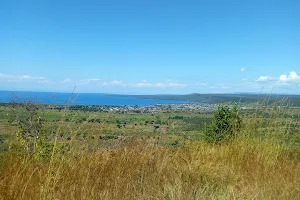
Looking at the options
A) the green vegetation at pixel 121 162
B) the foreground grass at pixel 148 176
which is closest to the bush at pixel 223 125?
the green vegetation at pixel 121 162

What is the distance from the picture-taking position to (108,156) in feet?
15.5

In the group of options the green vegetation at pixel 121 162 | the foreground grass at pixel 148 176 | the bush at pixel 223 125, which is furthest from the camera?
the bush at pixel 223 125

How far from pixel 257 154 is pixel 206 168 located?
1.75 metres

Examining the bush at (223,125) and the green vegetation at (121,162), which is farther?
the bush at (223,125)

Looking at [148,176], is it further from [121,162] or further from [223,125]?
[223,125]

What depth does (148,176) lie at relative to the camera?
432 cm

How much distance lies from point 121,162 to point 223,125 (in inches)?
221

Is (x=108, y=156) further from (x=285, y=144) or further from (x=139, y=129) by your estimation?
(x=285, y=144)

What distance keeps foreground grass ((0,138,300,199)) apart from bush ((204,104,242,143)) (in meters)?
1.33

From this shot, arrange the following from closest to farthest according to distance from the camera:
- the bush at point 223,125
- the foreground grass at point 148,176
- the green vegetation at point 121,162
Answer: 1. the foreground grass at point 148,176
2. the green vegetation at point 121,162
3. the bush at point 223,125

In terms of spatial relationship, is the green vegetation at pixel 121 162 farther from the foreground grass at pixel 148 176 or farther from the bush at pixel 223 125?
the bush at pixel 223 125

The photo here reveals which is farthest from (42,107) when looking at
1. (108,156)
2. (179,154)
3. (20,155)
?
(179,154)

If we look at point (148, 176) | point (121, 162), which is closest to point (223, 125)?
point (121, 162)

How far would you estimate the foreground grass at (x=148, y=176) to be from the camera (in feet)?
11.4
